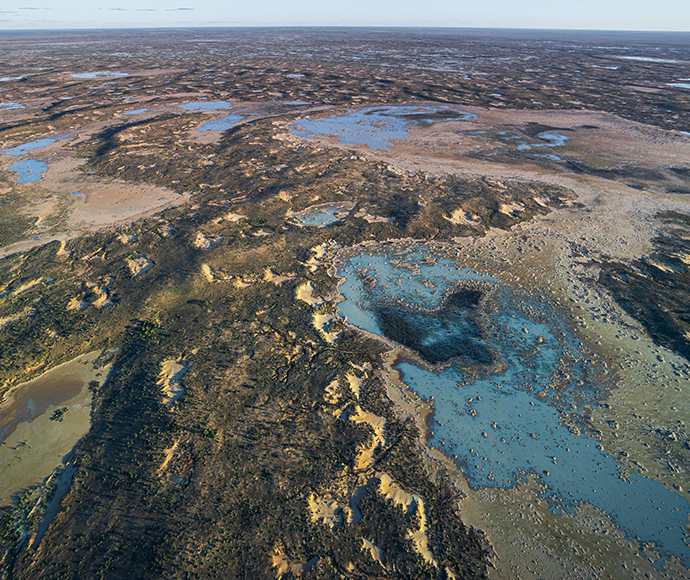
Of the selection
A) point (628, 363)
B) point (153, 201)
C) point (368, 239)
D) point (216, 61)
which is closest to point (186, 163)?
point (153, 201)

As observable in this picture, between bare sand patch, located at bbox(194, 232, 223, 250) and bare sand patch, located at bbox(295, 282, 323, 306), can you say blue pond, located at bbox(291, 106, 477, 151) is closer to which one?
bare sand patch, located at bbox(194, 232, 223, 250)

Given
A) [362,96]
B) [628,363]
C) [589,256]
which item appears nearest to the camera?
[628,363]

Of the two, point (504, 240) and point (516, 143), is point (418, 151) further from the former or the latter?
point (504, 240)

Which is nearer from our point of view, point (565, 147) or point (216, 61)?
point (565, 147)

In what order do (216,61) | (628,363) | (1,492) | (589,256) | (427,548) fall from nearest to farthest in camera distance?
1. (427,548)
2. (1,492)
3. (628,363)
4. (589,256)
5. (216,61)

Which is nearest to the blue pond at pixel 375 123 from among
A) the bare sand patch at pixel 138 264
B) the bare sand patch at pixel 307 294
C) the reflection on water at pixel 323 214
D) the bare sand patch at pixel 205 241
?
the reflection on water at pixel 323 214

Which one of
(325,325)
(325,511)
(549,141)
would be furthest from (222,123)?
(325,511)
